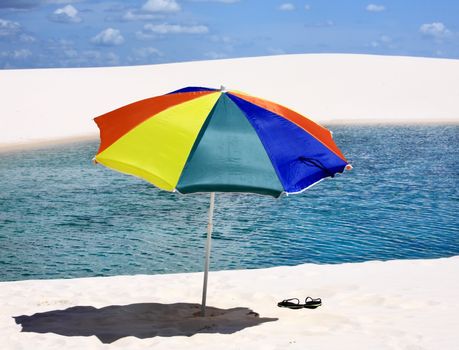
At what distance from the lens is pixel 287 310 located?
7.02m

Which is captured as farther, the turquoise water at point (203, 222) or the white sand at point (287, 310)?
the turquoise water at point (203, 222)

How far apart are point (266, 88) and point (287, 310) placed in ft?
134

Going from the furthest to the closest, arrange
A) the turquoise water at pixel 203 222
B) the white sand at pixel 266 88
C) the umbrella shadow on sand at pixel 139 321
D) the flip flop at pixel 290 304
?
the white sand at pixel 266 88 < the turquoise water at pixel 203 222 < the flip flop at pixel 290 304 < the umbrella shadow on sand at pixel 139 321

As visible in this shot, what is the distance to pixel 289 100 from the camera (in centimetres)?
4381

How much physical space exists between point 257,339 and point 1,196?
12.0 m

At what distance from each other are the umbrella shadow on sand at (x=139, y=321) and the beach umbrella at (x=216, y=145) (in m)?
1.43

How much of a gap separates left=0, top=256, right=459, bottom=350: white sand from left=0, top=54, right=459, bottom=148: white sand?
20575mm

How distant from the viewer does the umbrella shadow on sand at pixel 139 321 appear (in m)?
6.29

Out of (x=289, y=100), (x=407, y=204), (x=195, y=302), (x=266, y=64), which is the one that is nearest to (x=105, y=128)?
(x=195, y=302)

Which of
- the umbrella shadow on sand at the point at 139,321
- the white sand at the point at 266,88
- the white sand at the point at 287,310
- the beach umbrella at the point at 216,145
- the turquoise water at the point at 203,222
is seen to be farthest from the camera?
the white sand at the point at 266,88

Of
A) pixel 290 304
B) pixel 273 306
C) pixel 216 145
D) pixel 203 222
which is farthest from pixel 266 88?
pixel 216 145

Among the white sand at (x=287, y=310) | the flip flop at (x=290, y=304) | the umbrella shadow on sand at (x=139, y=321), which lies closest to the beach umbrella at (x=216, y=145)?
the white sand at (x=287, y=310)

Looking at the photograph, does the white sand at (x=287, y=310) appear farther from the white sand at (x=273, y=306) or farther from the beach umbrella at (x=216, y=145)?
the beach umbrella at (x=216, y=145)

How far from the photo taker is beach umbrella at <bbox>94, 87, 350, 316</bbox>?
5.64 m
